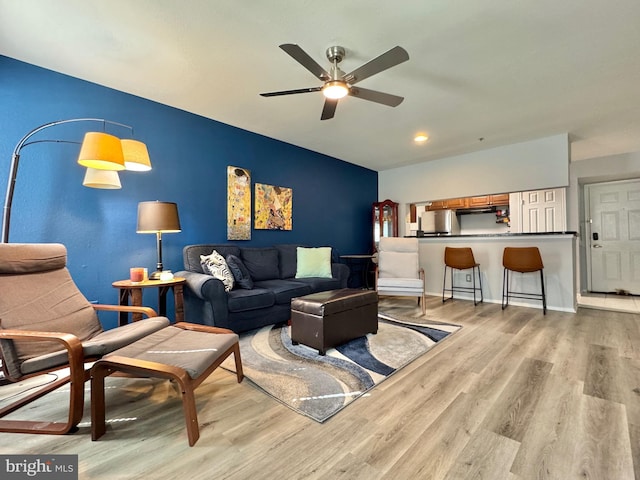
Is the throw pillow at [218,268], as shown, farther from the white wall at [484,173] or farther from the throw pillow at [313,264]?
the white wall at [484,173]

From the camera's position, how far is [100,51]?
7.25ft

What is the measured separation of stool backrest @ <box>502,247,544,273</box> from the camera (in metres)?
3.75

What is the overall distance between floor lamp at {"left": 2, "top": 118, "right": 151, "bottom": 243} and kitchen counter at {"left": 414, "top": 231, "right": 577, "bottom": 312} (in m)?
4.55

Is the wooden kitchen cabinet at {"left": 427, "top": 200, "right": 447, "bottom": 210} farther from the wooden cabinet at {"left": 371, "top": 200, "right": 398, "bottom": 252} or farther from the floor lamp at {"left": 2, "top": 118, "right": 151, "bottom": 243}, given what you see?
the floor lamp at {"left": 2, "top": 118, "right": 151, "bottom": 243}

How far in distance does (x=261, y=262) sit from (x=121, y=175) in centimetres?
176

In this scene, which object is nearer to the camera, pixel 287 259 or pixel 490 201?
pixel 287 259

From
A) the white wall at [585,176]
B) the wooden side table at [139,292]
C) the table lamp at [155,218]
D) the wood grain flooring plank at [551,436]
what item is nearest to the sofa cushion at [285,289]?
the wooden side table at [139,292]

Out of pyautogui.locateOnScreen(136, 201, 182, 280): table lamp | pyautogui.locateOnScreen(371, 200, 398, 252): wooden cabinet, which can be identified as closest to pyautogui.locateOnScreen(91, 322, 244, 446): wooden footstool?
pyautogui.locateOnScreen(136, 201, 182, 280): table lamp

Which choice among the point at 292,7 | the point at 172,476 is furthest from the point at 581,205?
the point at 172,476

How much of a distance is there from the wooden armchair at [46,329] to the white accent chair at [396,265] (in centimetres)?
281

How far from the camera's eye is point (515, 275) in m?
4.28

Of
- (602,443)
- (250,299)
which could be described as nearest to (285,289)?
(250,299)

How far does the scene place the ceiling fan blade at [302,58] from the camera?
178cm

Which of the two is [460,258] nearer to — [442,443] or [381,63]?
[381,63]
